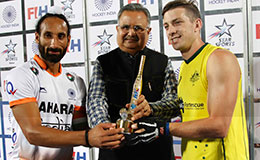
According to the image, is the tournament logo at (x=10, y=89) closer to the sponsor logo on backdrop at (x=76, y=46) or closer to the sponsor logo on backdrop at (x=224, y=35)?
the sponsor logo on backdrop at (x=76, y=46)

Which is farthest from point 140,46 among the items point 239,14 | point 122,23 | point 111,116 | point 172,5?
point 239,14

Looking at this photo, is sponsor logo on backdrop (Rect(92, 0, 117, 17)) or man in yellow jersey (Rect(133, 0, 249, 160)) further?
sponsor logo on backdrop (Rect(92, 0, 117, 17))

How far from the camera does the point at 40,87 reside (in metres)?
1.11

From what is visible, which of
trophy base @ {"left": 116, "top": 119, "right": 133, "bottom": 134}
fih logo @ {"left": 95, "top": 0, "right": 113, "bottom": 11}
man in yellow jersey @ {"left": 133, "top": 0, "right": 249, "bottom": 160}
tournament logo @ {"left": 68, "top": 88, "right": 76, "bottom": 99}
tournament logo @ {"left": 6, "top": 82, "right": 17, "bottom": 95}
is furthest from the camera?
fih logo @ {"left": 95, "top": 0, "right": 113, "bottom": 11}

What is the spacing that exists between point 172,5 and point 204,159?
2.12 feet

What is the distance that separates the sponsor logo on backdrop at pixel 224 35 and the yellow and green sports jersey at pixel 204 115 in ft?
0.79

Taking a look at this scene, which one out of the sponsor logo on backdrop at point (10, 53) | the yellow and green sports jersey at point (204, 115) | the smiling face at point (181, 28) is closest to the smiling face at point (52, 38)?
the sponsor logo on backdrop at point (10, 53)

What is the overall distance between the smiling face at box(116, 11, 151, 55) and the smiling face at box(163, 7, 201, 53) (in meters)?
0.13

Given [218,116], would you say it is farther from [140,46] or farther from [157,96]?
[140,46]

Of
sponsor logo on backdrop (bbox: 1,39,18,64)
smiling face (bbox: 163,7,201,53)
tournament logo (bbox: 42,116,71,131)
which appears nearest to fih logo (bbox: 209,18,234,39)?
smiling face (bbox: 163,7,201,53)

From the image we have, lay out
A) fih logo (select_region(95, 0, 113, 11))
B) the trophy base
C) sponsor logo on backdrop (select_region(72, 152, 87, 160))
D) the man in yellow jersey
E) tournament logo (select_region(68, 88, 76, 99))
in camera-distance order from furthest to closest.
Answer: sponsor logo on backdrop (select_region(72, 152, 87, 160))
fih logo (select_region(95, 0, 113, 11))
tournament logo (select_region(68, 88, 76, 99))
the trophy base
the man in yellow jersey

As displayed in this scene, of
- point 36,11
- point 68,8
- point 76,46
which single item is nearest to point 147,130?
point 76,46

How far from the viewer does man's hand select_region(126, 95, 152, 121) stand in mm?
993

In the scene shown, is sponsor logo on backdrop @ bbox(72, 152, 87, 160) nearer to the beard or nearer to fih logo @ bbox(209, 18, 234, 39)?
the beard
